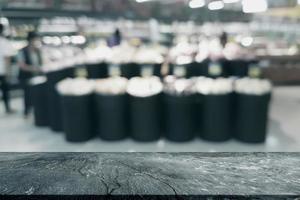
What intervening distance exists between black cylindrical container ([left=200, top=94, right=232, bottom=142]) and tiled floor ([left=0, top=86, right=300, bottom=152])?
13cm

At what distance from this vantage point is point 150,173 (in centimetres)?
147

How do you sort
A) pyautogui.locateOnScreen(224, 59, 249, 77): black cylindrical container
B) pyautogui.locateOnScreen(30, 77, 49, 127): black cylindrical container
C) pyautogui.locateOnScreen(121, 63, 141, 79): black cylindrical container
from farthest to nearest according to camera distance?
pyautogui.locateOnScreen(224, 59, 249, 77): black cylindrical container
pyautogui.locateOnScreen(121, 63, 141, 79): black cylindrical container
pyautogui.locateOnScreen(30, 77, 49, 127): black cylindrical container

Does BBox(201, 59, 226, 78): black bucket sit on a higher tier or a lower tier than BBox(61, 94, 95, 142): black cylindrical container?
higher

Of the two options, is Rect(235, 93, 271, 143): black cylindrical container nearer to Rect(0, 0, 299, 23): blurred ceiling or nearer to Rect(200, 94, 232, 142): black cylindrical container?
Rect(200, 94, 232, 142): black cylindrical container

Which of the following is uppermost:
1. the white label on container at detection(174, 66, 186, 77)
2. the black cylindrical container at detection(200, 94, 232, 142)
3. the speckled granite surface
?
the speckled granite surface

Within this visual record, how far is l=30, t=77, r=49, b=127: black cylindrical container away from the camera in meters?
5.88

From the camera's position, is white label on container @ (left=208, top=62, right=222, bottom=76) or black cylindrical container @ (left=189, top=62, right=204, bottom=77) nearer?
white label on container @ (left=208, top=62, right=222, bottom=76)

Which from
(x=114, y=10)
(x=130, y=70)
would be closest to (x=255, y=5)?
(x=114, y=10)

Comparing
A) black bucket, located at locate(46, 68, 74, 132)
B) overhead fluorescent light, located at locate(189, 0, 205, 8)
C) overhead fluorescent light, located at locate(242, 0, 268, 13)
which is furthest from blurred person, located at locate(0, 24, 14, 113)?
overhead fluorescent light, located at locate(189, 0, 205, 8)

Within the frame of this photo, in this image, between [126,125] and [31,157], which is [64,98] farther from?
[31,157]

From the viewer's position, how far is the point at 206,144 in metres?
5.01

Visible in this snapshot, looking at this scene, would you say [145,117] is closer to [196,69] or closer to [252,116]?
[252,116]

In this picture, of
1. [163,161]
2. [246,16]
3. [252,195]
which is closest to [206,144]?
[163,161]

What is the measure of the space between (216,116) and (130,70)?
1877 millimetres
